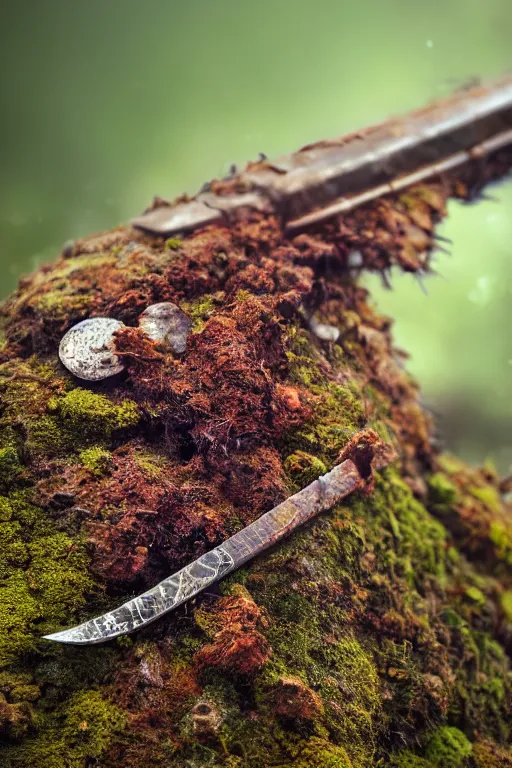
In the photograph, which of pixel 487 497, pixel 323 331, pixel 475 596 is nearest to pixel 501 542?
pixel 487 497

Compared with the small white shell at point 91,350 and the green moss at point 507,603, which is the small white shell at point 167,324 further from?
the green moss at point 507,603

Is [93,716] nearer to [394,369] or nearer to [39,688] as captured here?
[39,688]

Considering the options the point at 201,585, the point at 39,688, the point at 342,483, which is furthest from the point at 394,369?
the point at 39,688

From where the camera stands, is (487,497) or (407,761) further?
(487,497)

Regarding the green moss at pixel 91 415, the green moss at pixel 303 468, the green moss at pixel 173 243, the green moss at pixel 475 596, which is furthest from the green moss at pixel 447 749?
the green moss at pixel 173 243

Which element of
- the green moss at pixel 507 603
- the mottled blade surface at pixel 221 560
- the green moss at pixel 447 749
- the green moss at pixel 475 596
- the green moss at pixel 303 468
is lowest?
the green moss at pixel 447 749

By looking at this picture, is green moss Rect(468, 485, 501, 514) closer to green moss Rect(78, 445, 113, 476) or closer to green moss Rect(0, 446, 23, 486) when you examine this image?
green moss Rect(78, 445, 113, 476)

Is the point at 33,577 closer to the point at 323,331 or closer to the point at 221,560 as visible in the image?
the point at 221,560

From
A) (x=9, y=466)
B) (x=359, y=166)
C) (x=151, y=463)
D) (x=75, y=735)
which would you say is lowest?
(x=75, y=735)
